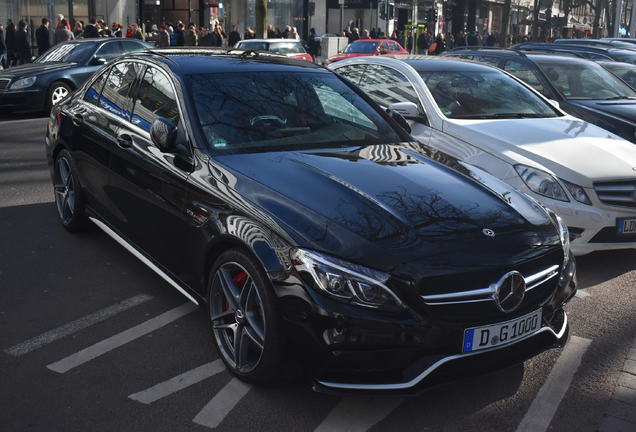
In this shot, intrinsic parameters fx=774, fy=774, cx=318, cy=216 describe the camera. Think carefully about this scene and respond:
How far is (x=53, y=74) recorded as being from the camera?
14.1m

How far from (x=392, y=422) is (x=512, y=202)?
138 cm

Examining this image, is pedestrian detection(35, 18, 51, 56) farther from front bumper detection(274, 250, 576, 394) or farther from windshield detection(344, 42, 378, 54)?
front bumper detection(274, 250, 576, 394)

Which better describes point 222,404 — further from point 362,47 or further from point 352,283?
point 362,47

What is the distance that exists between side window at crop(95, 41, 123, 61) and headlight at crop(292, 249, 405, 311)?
12.8 m

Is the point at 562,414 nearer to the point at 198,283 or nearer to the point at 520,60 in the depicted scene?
the point at 198,283

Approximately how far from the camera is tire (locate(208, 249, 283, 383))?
3492mm

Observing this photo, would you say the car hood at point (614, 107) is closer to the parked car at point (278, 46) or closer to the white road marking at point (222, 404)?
the white road marking at point (222, 404)

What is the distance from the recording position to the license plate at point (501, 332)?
133 inches

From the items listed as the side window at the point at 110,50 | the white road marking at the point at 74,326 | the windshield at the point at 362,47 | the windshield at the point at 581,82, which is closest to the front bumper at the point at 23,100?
the side window at the point at 110,50

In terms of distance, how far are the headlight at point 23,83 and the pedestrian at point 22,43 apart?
389 inches

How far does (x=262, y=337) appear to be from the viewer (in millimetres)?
3607

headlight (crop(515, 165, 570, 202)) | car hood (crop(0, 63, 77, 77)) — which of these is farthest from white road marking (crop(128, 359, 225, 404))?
car hood (crop(0, 63, 77, 77))

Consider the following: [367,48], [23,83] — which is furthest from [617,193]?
[367,48]

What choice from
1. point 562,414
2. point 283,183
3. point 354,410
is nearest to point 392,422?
point 354,410
